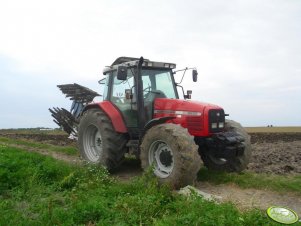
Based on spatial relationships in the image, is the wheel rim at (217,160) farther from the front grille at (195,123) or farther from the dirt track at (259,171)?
the front grille at (195,123)

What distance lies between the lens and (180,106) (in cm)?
842

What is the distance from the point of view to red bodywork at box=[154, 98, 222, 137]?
806cm

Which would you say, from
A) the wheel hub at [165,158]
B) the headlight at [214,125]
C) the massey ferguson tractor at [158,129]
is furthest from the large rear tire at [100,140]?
the headlight at [214,125]

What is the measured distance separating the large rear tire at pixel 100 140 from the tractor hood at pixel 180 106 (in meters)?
1.18

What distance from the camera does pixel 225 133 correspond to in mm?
8445

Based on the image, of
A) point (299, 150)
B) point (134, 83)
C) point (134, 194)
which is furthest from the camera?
point (299, 150)

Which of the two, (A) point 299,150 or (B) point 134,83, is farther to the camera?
(A) point 299,150

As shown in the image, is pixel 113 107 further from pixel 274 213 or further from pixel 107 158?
pixel 274 213

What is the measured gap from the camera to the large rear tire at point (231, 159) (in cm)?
876

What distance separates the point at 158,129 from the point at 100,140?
2588mm

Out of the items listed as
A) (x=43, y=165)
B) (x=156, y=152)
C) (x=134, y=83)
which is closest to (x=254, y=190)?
(x=156, y=152)

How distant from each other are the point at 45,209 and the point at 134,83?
3.79m

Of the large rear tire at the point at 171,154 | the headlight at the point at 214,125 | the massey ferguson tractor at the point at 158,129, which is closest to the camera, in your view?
the large rear tire at the point at 171,154

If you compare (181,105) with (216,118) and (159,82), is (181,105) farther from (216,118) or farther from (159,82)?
(159,82)
